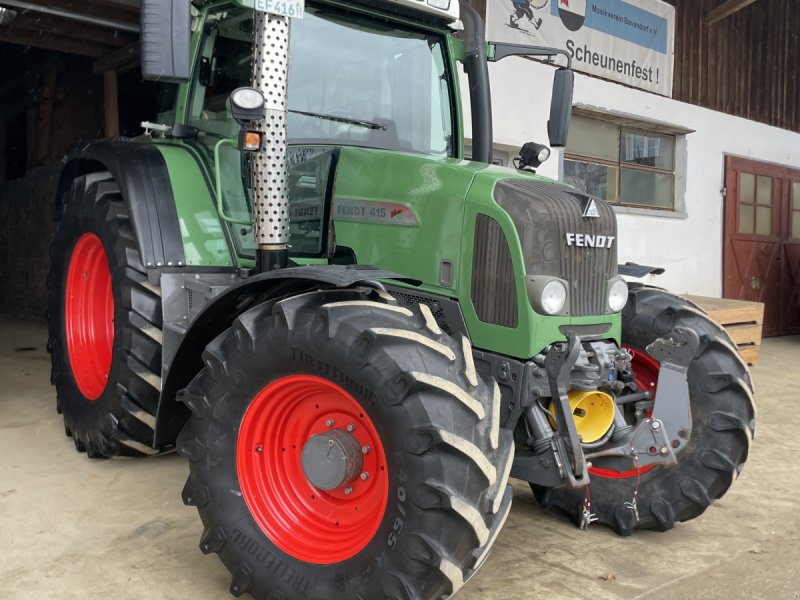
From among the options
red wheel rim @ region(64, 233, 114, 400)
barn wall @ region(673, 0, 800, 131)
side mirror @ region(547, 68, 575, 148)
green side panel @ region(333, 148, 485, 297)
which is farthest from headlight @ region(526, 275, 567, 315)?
barn wall @ region(673, 0, 800, 131)

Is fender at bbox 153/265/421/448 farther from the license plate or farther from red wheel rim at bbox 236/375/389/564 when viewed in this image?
the license plate

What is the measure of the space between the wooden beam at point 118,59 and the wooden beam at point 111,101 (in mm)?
101

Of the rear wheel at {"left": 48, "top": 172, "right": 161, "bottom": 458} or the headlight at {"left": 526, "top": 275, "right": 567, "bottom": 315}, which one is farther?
the rear wheel at {"left": 48, "top": 172, "right": 161, "bottom": 458}

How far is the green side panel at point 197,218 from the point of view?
356 centimetres

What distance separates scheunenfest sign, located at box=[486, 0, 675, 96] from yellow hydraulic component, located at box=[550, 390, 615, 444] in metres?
5.61

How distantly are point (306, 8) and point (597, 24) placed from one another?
616 centimetres

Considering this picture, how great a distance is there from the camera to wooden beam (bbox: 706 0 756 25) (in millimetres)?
9828

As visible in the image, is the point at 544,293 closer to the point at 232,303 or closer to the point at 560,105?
A: the point at 232,303

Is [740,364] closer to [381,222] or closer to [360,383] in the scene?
[381,222]

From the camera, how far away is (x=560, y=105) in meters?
3.56

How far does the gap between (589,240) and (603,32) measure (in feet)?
21.8

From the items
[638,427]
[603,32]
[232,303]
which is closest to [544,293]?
[638,427]

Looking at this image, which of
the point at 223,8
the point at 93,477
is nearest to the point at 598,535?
the point at 93,477

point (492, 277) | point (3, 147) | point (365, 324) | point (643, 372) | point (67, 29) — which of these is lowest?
point (643, 372)
